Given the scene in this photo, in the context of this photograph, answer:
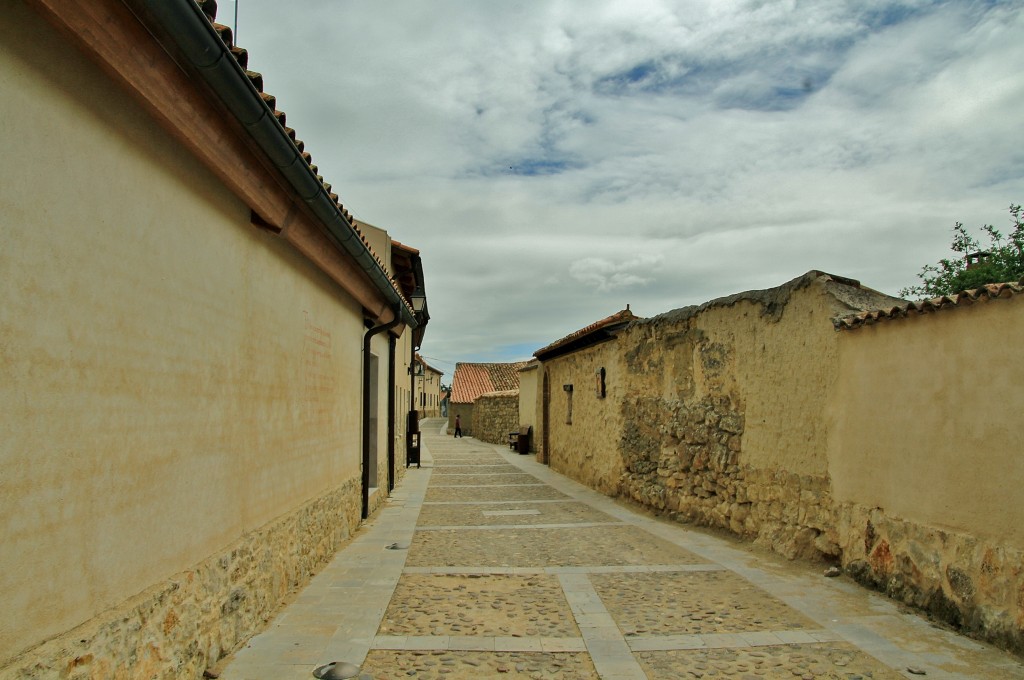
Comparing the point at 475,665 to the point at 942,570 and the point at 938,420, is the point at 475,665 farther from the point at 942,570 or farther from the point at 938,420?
the point at 938,420

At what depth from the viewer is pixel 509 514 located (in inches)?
393

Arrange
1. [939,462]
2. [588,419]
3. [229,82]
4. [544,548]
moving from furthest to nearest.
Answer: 1. [588,419]
2. [544,548]
3. [939,462]
4. [229,82]

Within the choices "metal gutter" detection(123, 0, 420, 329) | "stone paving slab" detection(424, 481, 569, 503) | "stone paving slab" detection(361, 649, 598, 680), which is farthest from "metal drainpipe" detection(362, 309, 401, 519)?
"stone paving slab" detection(361, 649, 598, 680)

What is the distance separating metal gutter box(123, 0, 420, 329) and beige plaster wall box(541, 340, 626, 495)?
8016mm

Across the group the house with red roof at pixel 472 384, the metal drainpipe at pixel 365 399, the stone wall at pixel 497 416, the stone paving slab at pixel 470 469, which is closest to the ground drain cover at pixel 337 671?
the metal drainpipe at pixel 365 399

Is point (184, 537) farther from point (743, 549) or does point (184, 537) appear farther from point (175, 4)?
point (743, 549)

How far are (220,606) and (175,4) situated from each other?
316 cm

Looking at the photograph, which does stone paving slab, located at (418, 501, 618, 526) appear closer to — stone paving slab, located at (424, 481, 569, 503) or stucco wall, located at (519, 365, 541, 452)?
stone paving slab, located at (424, 481, 569, 503)

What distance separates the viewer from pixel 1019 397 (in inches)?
167

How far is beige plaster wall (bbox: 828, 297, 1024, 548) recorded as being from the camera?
4.35 meters

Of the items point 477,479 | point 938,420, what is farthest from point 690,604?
point 477,479

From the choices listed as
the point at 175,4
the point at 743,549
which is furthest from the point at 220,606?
the point at 743,549

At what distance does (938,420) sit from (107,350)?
17.6 ft

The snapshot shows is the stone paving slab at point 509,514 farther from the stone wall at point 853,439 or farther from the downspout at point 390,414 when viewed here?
the downspout at point 390,414
